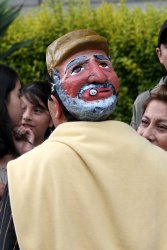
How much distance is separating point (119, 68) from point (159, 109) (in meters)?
3.58

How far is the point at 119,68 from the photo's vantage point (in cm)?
781

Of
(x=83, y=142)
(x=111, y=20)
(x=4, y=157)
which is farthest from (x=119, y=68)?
(x=83, y=142)

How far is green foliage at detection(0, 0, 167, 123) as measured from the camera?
25.4 feet

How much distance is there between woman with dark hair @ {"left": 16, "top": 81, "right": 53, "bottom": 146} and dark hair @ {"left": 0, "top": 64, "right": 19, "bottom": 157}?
0.96 meters

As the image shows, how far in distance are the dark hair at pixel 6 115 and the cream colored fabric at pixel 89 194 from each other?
4.37 feet

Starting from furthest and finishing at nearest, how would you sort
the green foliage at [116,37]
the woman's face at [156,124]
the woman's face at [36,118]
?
the green foliage at [116,37] → the woman's face at [36,118] → the woman's face at [156,124]

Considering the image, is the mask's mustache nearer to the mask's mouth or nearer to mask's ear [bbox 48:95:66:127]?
the mask's mouth

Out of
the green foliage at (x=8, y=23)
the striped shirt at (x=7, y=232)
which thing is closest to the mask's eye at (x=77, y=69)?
the striped shirt at (x=7, y=232)

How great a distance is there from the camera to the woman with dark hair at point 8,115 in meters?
4.49

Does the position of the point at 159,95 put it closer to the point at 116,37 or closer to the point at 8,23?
the point at 116,37

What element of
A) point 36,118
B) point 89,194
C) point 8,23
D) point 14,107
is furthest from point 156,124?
point 8,23

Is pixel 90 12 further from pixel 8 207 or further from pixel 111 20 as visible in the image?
pixel 8 207

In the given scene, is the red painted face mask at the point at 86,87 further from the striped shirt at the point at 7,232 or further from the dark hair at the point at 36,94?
the dark hair at the point at 36,94

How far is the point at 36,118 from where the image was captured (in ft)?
18.7
